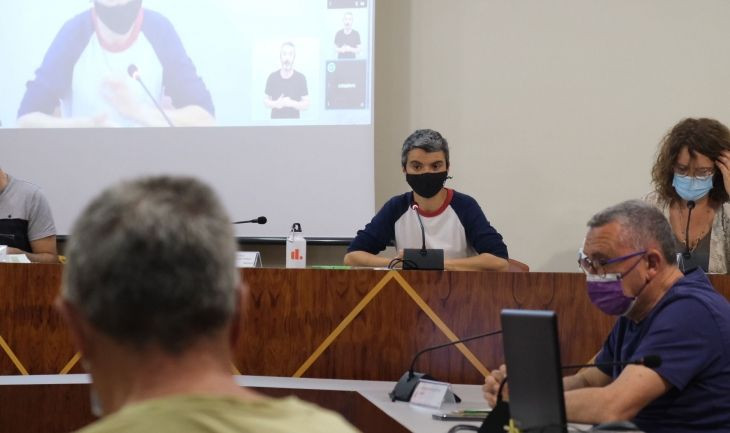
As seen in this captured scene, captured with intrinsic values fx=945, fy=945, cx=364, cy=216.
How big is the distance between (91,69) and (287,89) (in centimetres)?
117

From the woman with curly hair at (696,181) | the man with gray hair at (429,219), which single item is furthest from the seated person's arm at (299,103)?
the woman with curly hair at (696,181)

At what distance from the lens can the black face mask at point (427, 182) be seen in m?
4.22

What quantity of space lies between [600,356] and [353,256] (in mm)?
1675

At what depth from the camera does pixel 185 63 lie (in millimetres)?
5387

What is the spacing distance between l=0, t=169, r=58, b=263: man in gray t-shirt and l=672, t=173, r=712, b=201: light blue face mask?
293cm

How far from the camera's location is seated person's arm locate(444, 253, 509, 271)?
3918 millimetres

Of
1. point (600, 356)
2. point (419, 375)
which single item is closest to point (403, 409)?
point (419, 375)

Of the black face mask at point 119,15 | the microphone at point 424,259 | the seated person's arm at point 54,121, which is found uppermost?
the black face mask at point 119,15

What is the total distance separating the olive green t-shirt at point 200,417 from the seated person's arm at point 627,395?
1463 millimetres

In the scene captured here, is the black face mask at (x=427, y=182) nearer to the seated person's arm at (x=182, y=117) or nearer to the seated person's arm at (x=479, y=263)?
the seated person's arm at (x=479, y=263)

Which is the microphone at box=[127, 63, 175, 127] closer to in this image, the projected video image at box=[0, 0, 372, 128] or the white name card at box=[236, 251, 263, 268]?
the projected video image at box=[0, 0, 372, 128]

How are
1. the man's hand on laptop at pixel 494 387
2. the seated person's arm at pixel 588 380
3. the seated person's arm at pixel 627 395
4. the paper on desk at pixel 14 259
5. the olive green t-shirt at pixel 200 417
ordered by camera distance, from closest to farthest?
the olive green t-shirt at pixel 200 417
the seated person's arm at pixel 627 395
the man's hand on laptop at pixel 494 387
the seated person's arm at pixel 588 380
the paper on desk at pixel 14 259

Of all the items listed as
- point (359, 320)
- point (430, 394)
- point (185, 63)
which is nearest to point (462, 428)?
point (430, 394)

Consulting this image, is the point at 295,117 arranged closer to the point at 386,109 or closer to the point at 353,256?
the point at 386,109
